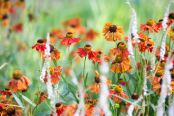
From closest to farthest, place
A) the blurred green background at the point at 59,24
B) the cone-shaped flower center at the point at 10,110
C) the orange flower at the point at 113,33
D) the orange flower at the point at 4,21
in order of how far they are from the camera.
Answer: the cone-shaped flower center at the point at 10,110 → the orange flower at the point at 113,33 → the blurred green background at the point at 59,24 → the orange flower at the point at 4,21

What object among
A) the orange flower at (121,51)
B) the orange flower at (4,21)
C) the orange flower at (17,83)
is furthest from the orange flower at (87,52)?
the orange flower at (4,21)

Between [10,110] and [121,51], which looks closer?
[10,110]

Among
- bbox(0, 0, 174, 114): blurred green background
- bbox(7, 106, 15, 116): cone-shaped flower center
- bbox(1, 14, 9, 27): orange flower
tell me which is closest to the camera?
bbox(7, 106, 15, 116): cone-shaped flower center

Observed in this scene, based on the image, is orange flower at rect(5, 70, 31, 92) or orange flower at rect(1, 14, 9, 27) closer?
orange flower at rect(5, 70, 31, 92)

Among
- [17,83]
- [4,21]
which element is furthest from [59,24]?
[17,83]

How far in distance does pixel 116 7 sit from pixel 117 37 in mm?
2482

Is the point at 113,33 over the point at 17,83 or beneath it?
over

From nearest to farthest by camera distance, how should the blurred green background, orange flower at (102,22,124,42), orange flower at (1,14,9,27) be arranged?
orange flower at (102,22,124,42) → the blurred green background → orange flower at (1,14,9,27)

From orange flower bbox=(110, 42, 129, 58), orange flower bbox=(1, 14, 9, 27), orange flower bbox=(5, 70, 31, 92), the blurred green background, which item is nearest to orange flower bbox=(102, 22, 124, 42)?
orange flower bbox=(110, 42, 129, 58)

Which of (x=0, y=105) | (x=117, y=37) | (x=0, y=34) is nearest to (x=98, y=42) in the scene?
(x=0, y=34)

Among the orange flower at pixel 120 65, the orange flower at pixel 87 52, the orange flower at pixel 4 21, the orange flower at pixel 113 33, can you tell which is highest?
the orange flower at pixel 4 21

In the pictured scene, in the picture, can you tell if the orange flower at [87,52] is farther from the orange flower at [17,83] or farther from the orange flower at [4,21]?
the orange flower at [4,21]

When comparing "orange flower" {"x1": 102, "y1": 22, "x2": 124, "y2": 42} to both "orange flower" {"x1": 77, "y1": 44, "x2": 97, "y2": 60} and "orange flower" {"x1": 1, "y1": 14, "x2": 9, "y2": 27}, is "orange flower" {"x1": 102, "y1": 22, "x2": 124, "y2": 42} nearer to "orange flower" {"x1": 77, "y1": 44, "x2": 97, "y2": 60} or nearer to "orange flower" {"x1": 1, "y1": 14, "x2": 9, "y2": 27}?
"orange flower" {"x1": 77, "y1": 44, "x2": 97, "y2": 60}

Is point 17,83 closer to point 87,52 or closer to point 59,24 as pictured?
point 87,52
